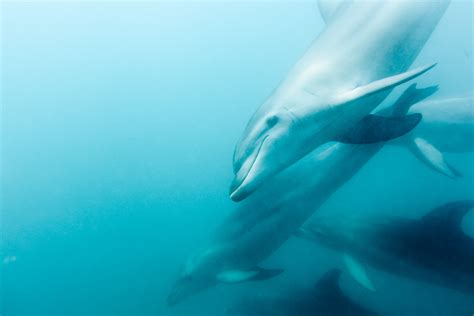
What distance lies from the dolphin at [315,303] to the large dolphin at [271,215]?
725 millimetres

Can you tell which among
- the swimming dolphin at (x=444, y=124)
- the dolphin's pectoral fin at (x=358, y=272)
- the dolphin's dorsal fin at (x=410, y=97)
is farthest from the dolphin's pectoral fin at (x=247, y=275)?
the swimming dolphin at (x=444, y=124)

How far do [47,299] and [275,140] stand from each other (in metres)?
19.7

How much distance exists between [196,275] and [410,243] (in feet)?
13.5

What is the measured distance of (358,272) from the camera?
682 cm

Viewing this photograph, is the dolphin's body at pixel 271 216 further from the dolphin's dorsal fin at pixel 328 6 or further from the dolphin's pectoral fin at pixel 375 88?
the dolphin's pectoral fin at pixel 375 88

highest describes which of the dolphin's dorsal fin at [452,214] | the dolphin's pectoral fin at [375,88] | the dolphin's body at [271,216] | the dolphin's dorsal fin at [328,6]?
the dolphin's dorsal fin at [328,6]

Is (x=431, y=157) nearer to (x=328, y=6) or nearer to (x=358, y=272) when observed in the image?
(x=358, y=272)

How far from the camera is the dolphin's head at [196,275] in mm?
7211

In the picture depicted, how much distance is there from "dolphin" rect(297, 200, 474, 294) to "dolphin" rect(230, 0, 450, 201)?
91.8 inches

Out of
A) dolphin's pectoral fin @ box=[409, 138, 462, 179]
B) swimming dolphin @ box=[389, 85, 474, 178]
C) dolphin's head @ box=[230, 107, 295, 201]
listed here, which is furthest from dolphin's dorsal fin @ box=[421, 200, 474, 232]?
dolphin's head @ box=[230, 107, 295, 201]

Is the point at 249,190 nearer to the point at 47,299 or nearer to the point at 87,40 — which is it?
the point at 47,299

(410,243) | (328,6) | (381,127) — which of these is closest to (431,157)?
(410,243)

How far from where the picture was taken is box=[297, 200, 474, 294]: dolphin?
5.61 meters

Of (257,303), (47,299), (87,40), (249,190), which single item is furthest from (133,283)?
(87,40)
